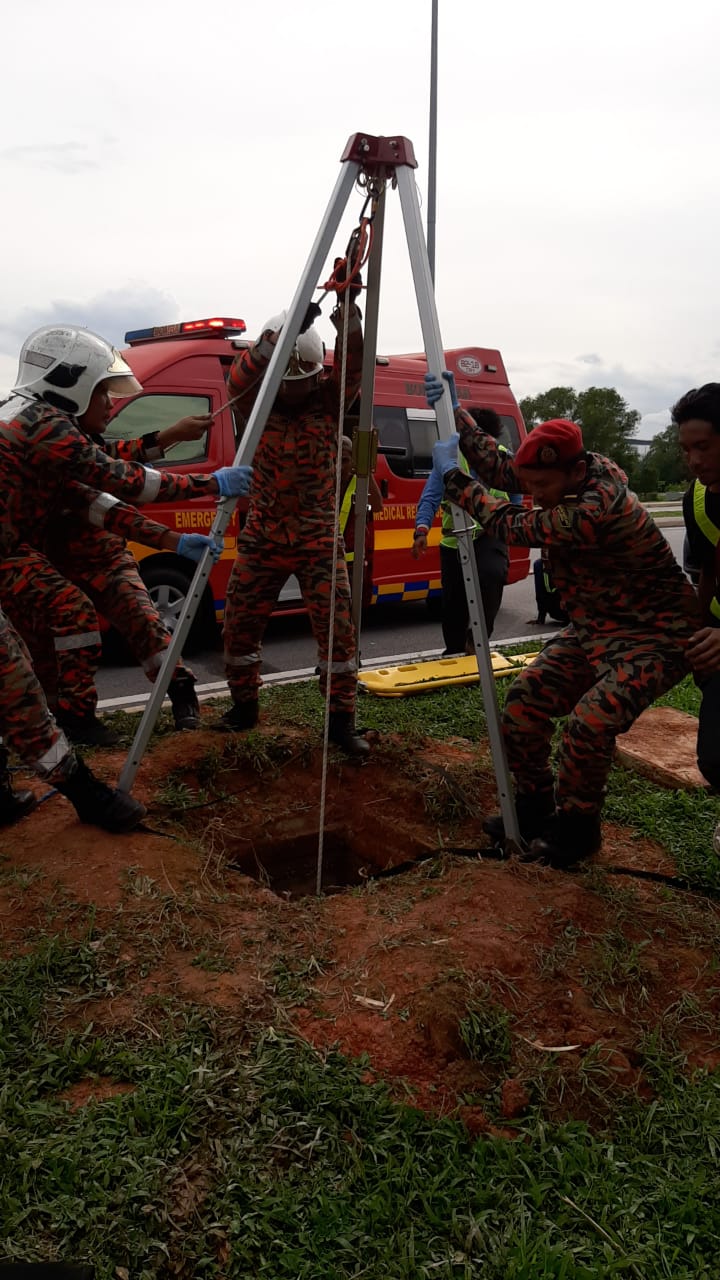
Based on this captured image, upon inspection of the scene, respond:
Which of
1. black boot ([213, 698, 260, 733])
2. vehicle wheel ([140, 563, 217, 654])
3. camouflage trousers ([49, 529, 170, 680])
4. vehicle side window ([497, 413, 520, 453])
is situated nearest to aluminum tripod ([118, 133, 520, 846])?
camouflage trousers ([49, 529, 170, 680])

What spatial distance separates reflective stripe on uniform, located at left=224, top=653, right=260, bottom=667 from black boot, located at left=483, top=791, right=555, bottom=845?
5.45 ft

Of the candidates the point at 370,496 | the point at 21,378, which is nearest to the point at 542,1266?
the point at 21,378

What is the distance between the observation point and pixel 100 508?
14.4ft

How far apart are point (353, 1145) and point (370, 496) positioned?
4087 millimetres

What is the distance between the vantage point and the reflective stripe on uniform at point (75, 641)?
4520 mm

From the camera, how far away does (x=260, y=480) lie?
4.65 m

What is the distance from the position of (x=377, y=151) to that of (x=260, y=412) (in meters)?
1.13

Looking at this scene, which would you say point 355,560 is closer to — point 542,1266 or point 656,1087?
point 656,1087

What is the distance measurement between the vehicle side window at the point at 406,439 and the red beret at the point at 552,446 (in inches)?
219

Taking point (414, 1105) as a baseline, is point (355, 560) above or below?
above

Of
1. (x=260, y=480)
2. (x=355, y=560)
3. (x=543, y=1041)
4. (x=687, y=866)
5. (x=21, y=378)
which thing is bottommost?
(x=687, y=866)

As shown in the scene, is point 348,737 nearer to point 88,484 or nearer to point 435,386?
point 88,484

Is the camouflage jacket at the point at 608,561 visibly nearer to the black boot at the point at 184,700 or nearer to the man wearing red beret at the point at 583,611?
the man wearing red beret at the point at 583,611

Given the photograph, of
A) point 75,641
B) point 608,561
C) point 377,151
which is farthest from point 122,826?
point 377,151
